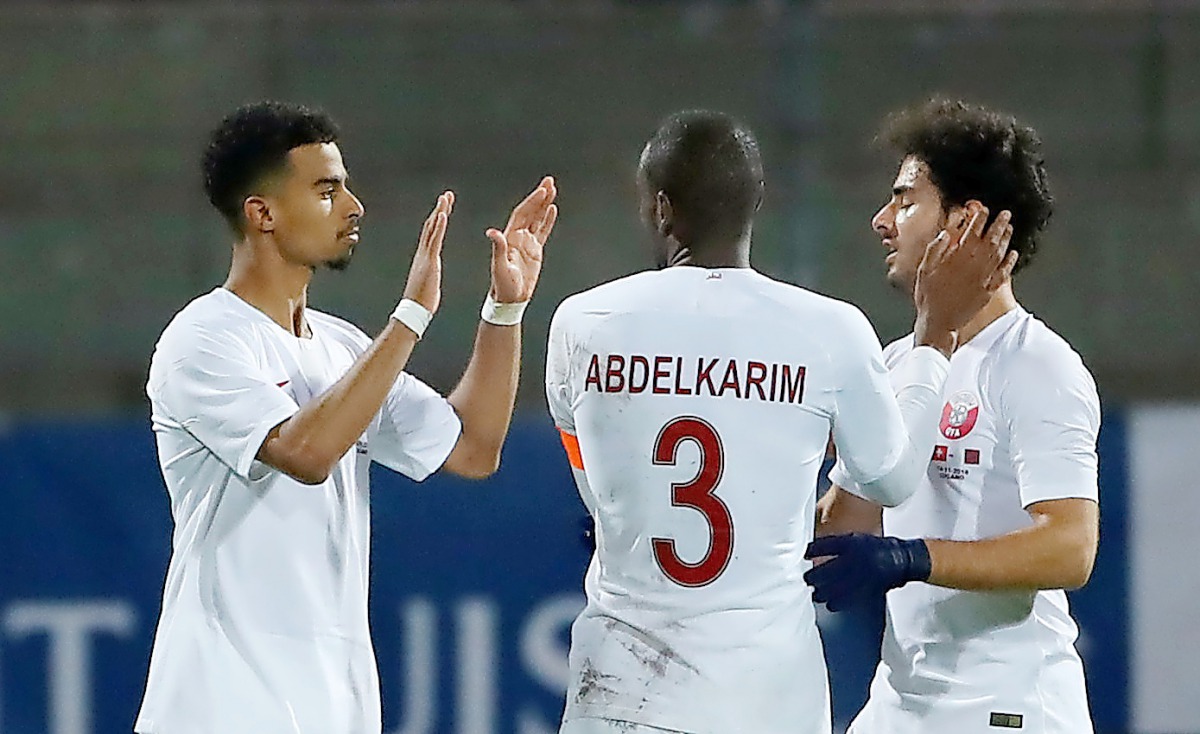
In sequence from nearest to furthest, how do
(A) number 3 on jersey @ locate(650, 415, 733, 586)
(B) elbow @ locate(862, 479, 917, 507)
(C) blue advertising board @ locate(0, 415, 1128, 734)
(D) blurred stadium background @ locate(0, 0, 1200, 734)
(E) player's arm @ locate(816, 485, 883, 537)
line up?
1. (A) number 3 on jersey @ locate(650, 415, 733, 586)
2. (B) elbow @ locate(862, 479, 917, 507)
3. (E) player's arm @ locate(816, 485, 883, 537)
4. (C) blue advertising board @ locate(0, 415, 1128, 734)
5. (D) blurred stadium background @ locate(0, 0, 1200, 734)

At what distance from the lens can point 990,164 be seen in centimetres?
405

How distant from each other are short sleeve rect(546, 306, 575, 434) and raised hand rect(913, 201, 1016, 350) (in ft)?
2.50

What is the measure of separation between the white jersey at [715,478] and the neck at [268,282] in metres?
0.77

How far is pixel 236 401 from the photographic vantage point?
381cm

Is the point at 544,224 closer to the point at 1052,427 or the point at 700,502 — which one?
the point at 700,502

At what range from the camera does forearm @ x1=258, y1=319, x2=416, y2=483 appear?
3.69 m

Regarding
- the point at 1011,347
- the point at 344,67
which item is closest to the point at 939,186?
the point at 1011,347

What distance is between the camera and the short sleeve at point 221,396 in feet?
12.4

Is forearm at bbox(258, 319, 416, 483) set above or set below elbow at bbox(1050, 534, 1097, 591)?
above

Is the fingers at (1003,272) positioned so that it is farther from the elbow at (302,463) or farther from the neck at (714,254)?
the elbow at (302,463)

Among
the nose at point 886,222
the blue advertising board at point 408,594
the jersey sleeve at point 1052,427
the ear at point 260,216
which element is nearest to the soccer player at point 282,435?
the ear at point 260,216

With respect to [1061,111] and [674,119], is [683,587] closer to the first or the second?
[674,119]

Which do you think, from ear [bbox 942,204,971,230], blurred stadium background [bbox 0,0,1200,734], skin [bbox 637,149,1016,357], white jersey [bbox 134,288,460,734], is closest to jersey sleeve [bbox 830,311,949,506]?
skin [bbox 637,149,1016,357]

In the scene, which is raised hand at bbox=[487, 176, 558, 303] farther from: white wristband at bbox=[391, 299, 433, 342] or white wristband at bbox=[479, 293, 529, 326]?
white wristband at bbox=[391, 299, 433, 342]
